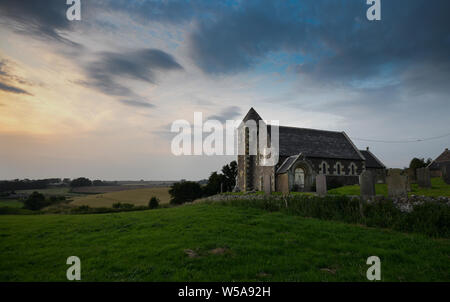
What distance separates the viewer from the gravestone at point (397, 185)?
13.4 m

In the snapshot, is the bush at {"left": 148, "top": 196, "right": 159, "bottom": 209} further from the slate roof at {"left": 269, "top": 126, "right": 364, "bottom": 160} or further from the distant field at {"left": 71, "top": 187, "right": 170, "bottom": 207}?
the slate roof at {"left": 269, "top": 126, "right": 364, "bottom": 160}

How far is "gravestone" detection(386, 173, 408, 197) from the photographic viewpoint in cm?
1343

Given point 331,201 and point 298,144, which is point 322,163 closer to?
point 298,144

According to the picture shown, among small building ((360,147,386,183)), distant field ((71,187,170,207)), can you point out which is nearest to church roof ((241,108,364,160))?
small building ((360,147,386,183))

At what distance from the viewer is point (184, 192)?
160 ft

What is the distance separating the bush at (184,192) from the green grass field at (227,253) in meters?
37.3

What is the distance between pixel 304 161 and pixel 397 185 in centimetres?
1620

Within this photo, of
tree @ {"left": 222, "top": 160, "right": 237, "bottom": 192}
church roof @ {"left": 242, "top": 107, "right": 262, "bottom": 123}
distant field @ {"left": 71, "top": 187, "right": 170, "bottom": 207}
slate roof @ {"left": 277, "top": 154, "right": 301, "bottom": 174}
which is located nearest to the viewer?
slate roof @ {"left": 277, "top": 154, "right": 301, "bottom": 174}

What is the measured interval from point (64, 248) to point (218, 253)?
5.54 m

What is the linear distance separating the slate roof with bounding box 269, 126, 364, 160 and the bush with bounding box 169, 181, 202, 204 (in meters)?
22.5

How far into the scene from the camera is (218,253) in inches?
274

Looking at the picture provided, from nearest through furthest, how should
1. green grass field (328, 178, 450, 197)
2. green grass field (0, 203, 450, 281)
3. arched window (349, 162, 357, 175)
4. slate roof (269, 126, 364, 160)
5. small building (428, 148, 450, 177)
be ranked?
1. green grass field (0, 203, 450, 281)
2. green grass field (328, 178, 450, 197)
3. slate roof (269, 126, 364, 160)
4. arched window (349, 162, 357, 175)
5. small building (428, 148, 450, 177)

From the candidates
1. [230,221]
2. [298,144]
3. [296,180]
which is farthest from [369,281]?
[298,144]

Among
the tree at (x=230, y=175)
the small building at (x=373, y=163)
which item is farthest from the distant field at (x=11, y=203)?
the small building at (x=373, y=163)
